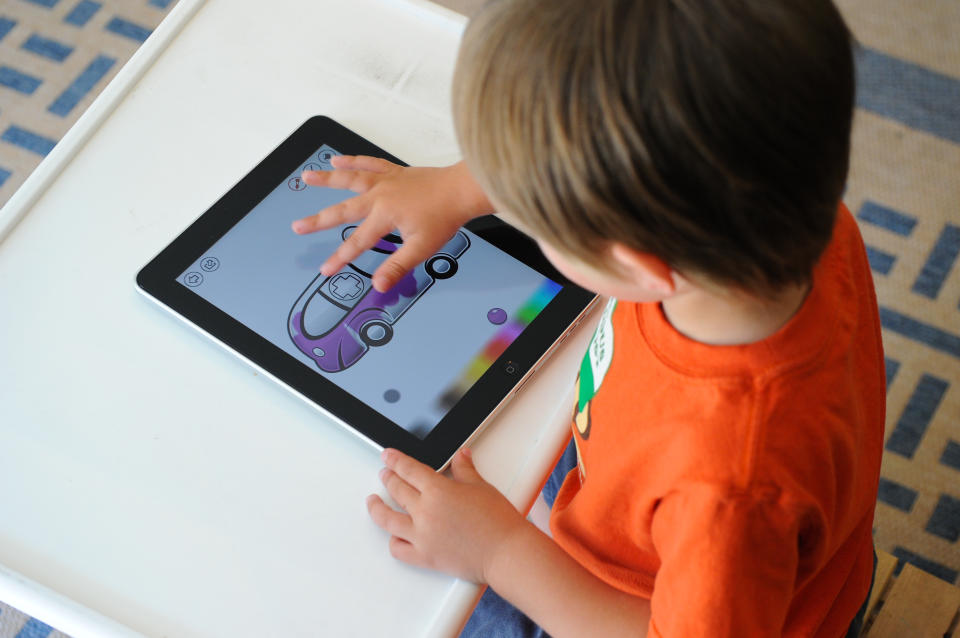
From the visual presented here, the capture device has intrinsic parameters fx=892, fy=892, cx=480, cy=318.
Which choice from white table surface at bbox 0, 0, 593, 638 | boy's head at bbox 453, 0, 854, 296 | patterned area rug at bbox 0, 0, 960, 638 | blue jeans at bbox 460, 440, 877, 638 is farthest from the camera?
patterned area rug at bbox 0, 0, 960, 638

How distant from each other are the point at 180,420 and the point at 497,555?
8.9 inches

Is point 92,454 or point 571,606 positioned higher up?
point 92,454

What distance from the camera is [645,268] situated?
1.26ft

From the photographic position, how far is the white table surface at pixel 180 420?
532 millimetres

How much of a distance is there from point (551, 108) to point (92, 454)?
1.29 ft

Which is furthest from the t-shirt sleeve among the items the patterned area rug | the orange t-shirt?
the patterned area rug

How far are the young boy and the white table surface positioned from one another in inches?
1.5

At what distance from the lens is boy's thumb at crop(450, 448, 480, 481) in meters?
0.56

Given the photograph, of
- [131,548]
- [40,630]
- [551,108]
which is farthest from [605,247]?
[40,630]

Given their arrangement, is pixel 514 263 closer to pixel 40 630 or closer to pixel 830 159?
pixel 830 159

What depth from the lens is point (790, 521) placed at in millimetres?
423

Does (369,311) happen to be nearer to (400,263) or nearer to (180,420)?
(400,263)

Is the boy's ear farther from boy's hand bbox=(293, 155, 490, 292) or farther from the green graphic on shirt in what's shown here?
boy's hand bbox=(293, 155, 490, 292)

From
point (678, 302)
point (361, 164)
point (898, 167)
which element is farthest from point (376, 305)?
point (898, 167)
